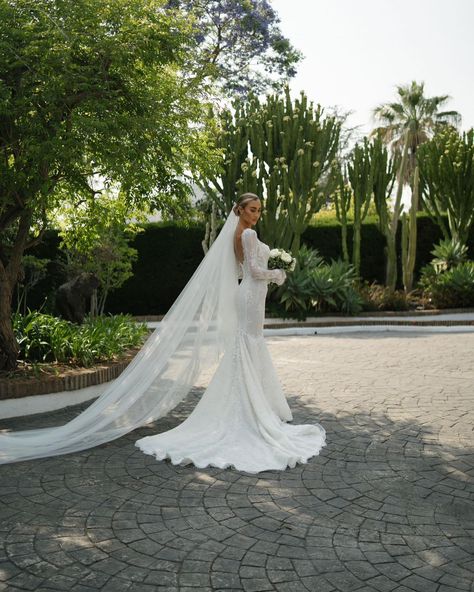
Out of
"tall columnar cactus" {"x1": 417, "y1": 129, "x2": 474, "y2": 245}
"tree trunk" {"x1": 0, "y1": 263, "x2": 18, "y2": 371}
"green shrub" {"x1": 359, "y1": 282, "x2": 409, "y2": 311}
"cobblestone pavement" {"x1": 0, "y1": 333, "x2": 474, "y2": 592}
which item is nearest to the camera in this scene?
"cobblestone pavement" {"x1": 0, "y1": 333, "x2": 474, "y2": 592}

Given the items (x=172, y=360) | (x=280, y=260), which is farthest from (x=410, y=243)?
(x=172, y=360)

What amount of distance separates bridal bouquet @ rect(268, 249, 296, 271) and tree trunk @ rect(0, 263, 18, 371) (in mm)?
2940

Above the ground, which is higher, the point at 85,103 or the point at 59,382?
the point at 85,103

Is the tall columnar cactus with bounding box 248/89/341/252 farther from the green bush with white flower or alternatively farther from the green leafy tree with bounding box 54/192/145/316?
the green bush with white flower

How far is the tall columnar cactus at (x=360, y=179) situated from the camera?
16.0 metres

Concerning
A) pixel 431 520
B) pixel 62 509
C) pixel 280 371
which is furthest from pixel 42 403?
pixel 431 520

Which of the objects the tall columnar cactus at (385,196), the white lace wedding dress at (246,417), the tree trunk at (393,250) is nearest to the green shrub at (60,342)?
the white lace wedding dress at (246,417)

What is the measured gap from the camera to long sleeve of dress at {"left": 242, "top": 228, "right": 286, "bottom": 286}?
531 centimetres

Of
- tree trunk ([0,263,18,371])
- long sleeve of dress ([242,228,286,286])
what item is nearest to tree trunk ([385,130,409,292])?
long sleeve of dress ([242,228,286,286])

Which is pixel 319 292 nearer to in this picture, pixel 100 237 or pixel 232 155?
pixel 232 155

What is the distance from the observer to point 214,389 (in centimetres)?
511

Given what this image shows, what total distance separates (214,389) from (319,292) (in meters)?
9.60

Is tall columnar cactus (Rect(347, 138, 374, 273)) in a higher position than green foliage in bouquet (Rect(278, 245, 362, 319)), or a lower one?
higher

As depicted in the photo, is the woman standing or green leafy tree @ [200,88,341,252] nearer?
the woman standing
